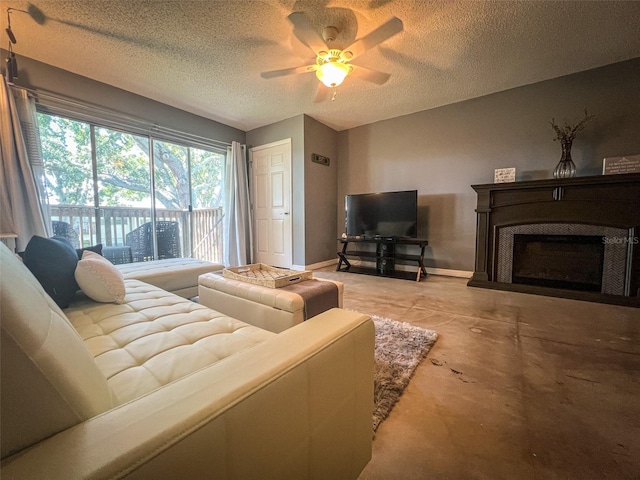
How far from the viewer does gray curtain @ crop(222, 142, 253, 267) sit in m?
4.46

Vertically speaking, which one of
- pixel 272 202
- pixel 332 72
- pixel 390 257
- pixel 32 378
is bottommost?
pixel 390 257

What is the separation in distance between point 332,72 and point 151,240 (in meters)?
3.30

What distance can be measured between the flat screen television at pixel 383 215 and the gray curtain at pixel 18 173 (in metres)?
3.71

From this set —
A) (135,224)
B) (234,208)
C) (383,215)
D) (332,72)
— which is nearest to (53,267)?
(332,72)

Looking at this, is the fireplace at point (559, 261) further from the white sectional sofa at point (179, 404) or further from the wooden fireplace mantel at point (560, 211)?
the white sectional sofa at point (179, 404)

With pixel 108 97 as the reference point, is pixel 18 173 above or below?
below

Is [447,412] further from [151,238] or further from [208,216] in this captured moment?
[208,216]

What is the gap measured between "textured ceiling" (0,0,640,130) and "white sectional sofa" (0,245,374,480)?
242 cm

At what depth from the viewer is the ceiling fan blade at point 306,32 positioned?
1.83m

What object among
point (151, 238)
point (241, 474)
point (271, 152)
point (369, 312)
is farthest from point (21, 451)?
point (271, 152)

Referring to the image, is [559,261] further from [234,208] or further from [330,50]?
[234,208]

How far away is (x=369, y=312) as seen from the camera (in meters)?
2.34

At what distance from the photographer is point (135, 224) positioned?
12.5 ft

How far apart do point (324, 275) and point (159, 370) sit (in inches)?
125
